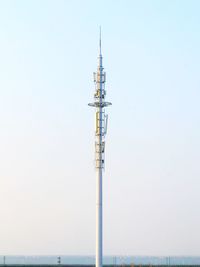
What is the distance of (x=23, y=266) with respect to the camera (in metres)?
69.5

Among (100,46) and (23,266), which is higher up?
(100,46)

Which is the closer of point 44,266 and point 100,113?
point 100,113

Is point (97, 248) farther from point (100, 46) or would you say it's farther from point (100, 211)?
point (100, 46)

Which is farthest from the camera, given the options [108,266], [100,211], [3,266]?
[108,266]

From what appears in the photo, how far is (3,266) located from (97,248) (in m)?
17.8

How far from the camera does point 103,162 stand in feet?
179

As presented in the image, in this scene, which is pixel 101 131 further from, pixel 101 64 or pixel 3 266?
pixel 3 266

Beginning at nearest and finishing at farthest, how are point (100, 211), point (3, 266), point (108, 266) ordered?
point (100, 211)
point (3, 266)
point (108, 266)

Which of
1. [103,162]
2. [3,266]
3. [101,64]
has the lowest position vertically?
[3,266]

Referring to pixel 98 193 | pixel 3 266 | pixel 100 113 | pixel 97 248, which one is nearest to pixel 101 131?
pixel 100 113

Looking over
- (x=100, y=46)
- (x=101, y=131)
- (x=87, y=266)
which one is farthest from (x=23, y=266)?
(x=100, y=46)

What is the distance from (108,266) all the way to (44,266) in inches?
342

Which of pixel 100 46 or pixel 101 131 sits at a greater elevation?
pixel 100 46

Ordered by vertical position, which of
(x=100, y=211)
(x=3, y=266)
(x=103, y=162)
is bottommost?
(x=3, y=266)
